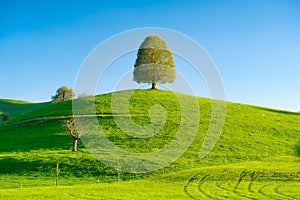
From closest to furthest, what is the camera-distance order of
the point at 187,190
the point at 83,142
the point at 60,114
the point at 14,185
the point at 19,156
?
the point at 187,190 < the point at 14,185 < the point at 19,156 < the point at 83,142 < the point at 60,114

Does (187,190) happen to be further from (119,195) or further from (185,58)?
(185,58)

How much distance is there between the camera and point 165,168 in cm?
5522

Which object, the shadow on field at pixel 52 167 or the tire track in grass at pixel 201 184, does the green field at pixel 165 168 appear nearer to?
the shadow on field at pixel 52 167

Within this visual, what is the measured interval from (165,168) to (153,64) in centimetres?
5388

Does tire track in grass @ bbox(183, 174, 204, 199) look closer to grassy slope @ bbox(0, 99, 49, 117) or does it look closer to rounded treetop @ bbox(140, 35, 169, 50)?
rounded treetop @ bbox(140, 35, 169, 50)

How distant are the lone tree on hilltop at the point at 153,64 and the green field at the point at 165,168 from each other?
16.4ft

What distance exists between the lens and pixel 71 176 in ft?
172

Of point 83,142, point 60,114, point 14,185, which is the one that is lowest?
point 14,185

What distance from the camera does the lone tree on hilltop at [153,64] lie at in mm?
105062

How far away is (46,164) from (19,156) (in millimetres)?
7818

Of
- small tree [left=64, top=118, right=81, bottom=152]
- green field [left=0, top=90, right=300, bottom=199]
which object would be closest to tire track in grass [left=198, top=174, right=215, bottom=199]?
green field [left=0, top=90, right=300, bottom=199]

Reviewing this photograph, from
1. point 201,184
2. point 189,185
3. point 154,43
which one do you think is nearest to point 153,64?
point 154,43

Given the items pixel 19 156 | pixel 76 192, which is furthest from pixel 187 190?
pixel 19 156

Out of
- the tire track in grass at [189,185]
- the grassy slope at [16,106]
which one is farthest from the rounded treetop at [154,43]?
the grassy slope at [16,106]
